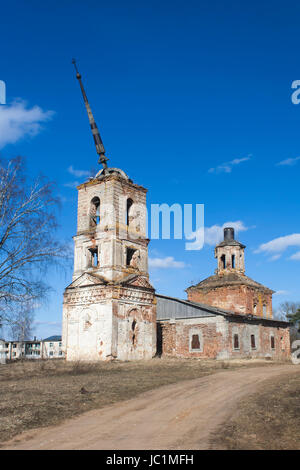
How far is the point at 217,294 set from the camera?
4097cm

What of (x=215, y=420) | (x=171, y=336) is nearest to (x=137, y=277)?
(x=171, y=336)

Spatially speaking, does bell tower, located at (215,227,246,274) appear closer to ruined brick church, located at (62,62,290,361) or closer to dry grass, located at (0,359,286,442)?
ruined brick church, located at (62,62,290,361)

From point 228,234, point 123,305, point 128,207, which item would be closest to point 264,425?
point 123,305

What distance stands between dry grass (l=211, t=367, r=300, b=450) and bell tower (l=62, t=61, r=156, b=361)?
1509 cm

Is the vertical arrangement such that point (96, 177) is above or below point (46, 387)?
above

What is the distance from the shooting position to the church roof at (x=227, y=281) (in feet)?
132

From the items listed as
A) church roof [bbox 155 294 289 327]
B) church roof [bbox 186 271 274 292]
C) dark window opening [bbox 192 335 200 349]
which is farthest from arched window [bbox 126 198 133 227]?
church roof [bbox 186 271 274 292]

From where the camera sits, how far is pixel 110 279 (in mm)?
28406

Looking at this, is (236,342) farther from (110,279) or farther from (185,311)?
(110,279)

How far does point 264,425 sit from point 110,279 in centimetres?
1959

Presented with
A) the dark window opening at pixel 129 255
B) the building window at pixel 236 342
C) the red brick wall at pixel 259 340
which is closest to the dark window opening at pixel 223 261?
the red brick wall at pixel 259 340

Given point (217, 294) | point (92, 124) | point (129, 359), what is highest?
point (92, 124)

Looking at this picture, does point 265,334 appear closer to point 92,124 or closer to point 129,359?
point 129,359
